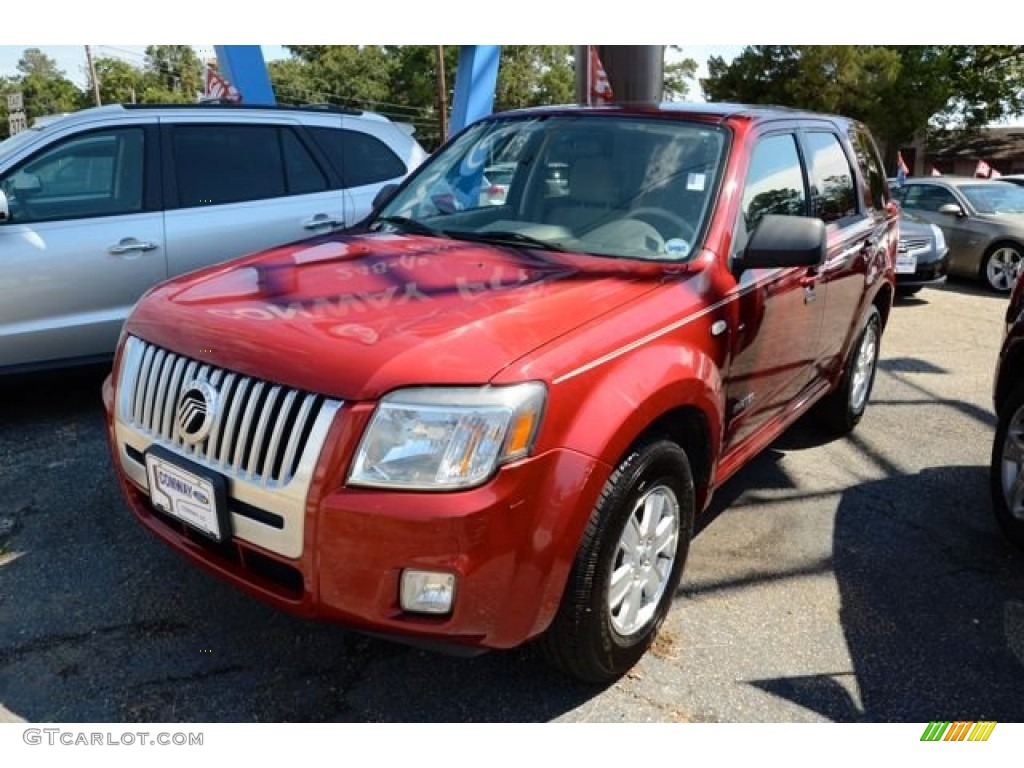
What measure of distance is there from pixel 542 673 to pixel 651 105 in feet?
7.97

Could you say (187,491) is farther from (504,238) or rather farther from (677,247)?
(677,247)

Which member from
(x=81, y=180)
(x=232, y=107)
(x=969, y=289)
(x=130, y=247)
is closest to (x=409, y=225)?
(x=130, y=247)

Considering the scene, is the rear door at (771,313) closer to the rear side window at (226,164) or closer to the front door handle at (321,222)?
the front door handle at (321,222)

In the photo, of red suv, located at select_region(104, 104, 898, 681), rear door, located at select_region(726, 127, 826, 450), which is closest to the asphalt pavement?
red suv, located at select_region(104, 104, 898, 681)

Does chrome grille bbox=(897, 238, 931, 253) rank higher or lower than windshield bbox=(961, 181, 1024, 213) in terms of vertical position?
lower

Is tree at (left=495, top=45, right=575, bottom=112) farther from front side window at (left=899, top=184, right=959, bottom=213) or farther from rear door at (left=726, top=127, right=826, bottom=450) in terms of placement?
rear door at (left=726, top=127, right=826, bottom=450)

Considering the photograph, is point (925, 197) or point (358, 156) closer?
point (358, 156)

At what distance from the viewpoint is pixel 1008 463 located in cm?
366

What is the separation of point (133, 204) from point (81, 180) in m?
0.31

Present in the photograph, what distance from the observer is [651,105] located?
363 cm

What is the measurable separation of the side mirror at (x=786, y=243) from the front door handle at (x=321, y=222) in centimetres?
338

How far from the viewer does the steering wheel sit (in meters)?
3.01

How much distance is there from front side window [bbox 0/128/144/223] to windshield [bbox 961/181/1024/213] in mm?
10490
